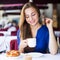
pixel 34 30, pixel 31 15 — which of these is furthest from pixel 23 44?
pixel 31 15

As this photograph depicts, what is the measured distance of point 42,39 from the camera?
1.68 m

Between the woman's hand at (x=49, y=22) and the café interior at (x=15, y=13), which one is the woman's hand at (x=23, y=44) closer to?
the café interior at (x=15, y=13)

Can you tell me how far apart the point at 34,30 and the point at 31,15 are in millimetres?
151

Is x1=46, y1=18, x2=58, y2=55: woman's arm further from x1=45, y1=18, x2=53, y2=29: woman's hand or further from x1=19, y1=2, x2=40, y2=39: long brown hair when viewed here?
x1=19, y1=2, x2=40, y2=39: long brown hair

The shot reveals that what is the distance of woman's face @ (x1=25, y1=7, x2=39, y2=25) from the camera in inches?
64.9

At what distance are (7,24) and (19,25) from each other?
4.4 inches

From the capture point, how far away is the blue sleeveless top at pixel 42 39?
1657 millimetres

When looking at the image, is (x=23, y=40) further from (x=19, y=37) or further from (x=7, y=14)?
(x=7, y=14)

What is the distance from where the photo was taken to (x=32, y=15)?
1.65 m

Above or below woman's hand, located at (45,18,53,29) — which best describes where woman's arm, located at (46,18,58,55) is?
below

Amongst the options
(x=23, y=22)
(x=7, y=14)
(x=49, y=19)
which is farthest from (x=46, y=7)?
(x=7, y=14)

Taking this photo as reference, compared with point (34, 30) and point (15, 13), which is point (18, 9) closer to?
point (15, 13)

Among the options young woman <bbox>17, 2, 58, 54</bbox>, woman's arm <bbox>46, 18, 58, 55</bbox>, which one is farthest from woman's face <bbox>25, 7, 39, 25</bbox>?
woman's arm <bbox>46, 18, 58, 55</bbox>

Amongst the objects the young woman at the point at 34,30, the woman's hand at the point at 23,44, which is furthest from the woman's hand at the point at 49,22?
the woman's hand at the point at 23,44
